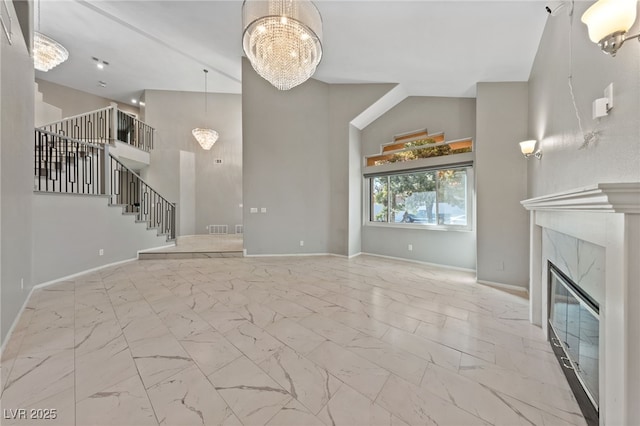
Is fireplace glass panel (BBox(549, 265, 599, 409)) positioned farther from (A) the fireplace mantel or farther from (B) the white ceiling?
(B) the white ceiling

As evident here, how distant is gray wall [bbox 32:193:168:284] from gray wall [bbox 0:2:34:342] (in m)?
0.60

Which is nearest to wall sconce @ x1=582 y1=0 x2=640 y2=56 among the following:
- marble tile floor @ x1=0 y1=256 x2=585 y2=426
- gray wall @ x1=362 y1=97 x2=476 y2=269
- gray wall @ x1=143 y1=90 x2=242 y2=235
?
marble tile floor @ x1=0 y1=256 x2=585 y2=426

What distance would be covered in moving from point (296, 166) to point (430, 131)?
127 inches

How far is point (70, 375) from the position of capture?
1750 mm

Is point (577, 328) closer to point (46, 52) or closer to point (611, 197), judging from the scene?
point (611, 197)

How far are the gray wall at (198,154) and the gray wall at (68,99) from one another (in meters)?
2.17

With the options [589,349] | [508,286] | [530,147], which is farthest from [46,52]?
[508,286]

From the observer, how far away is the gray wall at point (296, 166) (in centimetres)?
596

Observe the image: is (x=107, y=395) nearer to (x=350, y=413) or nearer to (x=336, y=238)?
(x=350, y=413)

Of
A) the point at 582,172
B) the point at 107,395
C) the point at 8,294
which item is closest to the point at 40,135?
the point at 8,294

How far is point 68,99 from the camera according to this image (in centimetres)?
831

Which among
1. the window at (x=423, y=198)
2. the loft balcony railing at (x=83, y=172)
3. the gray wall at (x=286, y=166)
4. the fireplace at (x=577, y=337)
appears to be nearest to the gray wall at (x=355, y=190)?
the window at (x=423, y=198)

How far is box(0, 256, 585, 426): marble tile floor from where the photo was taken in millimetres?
1463

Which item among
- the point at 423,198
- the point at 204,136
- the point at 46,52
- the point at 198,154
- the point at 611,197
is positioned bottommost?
the point at 611,197
